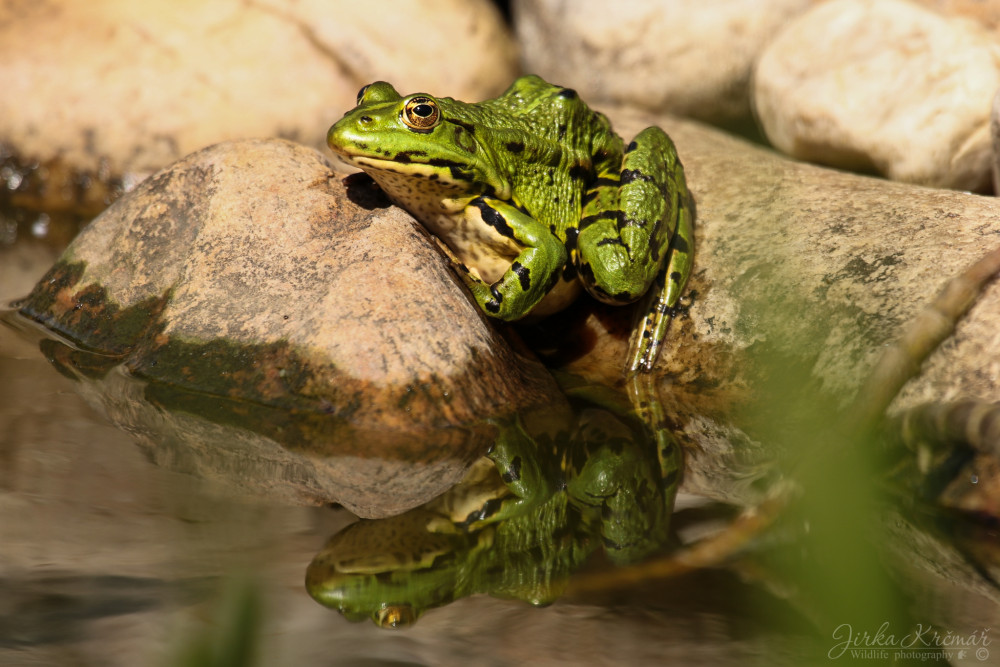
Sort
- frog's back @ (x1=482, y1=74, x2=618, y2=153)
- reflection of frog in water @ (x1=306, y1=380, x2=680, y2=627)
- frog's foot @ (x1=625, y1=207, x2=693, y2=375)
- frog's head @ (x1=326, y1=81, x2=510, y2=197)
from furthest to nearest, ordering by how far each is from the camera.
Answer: frog's foot @ (x1=625, y1=207, x2=693, y2=375) < frog's back @ (x1=482, y1=74, x2=618, y2=153) < frog's head @ (x1=326, y1=81, x2=510, y2=197) < reflection of frog in water @ (x1=306, y1=380, x2=680, y2=627)

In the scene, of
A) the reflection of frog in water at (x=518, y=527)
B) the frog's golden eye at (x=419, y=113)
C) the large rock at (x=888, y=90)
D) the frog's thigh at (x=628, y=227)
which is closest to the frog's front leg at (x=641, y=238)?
the frog's thigh at (x=628, y=227)

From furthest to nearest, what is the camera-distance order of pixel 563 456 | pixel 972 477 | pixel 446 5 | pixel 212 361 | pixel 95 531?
pixel 446 5 → pixel 212 361 → pixel 563 456 → pixel 972 477 → pixel 95 531

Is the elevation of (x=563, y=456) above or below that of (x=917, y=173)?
below

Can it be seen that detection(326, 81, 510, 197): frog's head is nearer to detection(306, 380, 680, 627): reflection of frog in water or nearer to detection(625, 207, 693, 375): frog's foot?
detection(625, 207, 693, 375): frog's foot

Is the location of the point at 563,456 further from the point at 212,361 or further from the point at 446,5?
the point at 446,5

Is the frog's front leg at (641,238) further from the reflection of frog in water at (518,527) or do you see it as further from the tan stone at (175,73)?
the tan stone at (175,73)

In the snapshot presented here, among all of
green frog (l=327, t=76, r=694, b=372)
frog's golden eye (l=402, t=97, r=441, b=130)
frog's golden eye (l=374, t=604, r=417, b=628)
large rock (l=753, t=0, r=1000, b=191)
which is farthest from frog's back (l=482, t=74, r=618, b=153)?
frog's golden eye (l=374, t=604, r=417, b=628)

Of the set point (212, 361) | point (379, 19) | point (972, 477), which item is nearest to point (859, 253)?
point (972, 477)
